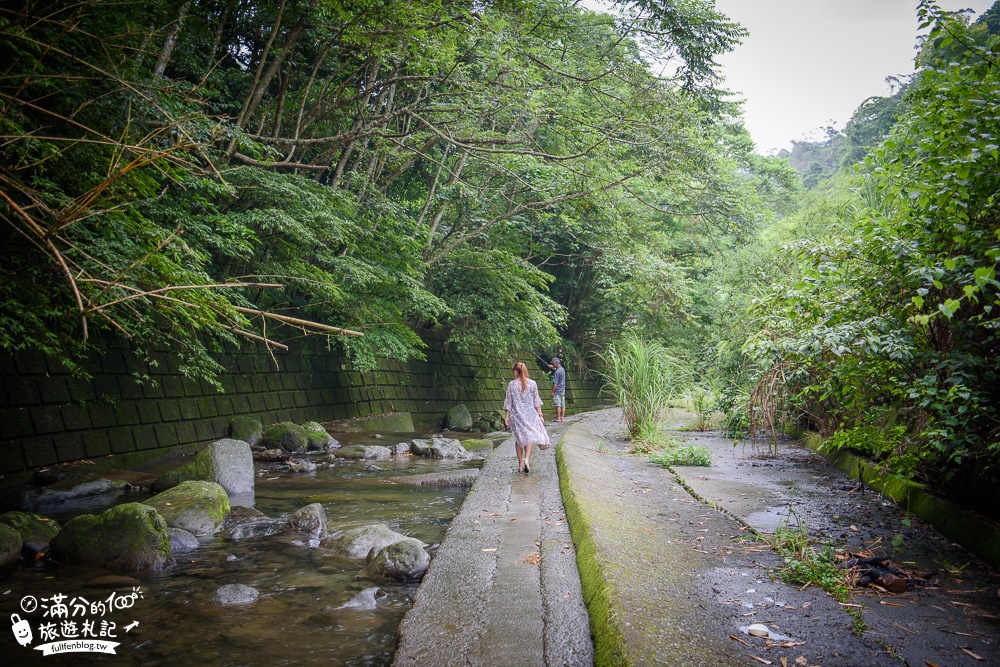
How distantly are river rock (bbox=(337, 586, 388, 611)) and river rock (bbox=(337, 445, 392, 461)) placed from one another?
236 inches

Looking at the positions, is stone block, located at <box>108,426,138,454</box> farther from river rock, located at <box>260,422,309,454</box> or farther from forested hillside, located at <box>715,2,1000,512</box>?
forested hillside, located at <box>715,2,1000,512</box>

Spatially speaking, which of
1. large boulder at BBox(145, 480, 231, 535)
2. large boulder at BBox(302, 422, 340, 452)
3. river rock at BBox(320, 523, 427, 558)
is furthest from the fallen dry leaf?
large boulder at BBox(302, 422, 340, 452)

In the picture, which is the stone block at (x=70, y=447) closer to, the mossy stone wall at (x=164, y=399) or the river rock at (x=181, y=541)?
the mossy stone wall at (x=164, y=399)

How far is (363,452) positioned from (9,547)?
5.95m

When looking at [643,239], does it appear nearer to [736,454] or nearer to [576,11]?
[576,11]

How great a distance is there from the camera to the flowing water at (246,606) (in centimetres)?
327

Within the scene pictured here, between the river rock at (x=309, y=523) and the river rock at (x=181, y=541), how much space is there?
2.38 feet

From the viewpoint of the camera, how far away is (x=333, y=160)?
12.5 meters

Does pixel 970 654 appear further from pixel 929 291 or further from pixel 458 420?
pixel 458 420

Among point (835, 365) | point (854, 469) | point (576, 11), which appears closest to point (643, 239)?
point (576, 11)

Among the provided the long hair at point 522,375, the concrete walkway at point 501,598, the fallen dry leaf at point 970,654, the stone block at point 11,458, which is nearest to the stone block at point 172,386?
the stone block at point 11,458

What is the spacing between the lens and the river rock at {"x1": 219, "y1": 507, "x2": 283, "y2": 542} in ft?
18.2

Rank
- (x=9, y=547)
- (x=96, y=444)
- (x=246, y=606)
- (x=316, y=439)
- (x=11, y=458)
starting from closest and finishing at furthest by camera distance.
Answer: (x=246, y=606) < (x=9, y=547) < (x=11, y=458) < (x=96, y=444) < (x=316, y=439)

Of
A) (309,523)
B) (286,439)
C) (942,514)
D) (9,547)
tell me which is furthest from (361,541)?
(286,439)
